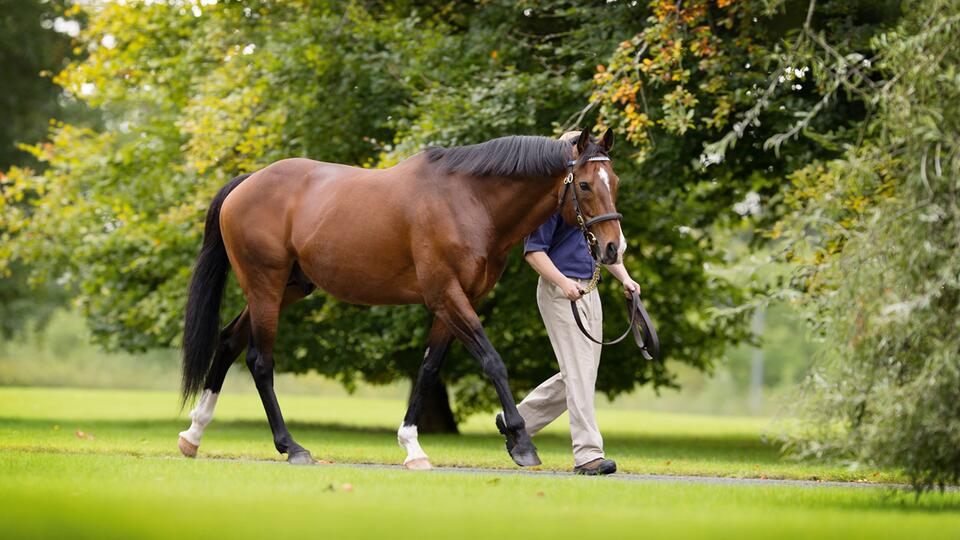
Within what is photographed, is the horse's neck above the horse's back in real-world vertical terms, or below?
above

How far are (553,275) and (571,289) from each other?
18 cm

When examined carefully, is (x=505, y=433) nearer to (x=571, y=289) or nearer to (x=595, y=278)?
(x=571, y=289)

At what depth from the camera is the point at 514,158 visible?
9500mm

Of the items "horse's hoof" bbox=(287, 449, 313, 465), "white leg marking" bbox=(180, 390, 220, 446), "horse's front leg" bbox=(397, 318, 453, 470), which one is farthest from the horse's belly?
"white leg marking" bbox=(180, 390, 220, 446)

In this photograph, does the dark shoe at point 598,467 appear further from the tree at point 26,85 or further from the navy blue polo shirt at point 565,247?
the tree at point 26,85

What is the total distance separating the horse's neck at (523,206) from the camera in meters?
9.42

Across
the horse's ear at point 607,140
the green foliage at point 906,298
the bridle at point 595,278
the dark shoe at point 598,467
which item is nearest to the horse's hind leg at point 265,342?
the dark shoe at point 598,467

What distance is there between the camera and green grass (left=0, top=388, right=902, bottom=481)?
35.7ft

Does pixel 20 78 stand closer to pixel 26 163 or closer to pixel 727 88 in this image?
pixel 26 163

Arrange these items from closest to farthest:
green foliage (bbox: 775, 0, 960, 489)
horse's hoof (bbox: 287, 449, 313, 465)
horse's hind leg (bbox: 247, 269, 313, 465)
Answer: green foliage (bbox: 775, 0, 960, 489), horse's hoof (bbox: 287, 449, 313, 465), horse's hind leg (bbox: 247, 269, 313, 465)

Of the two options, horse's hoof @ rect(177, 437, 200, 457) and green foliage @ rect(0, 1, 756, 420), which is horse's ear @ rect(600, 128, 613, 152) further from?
green foliage @ rect(0, 1, 756, 420)

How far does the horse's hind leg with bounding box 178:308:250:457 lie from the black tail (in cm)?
6

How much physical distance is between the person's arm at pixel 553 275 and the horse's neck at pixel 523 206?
0.22 m

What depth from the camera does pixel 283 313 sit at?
19.4 meters
